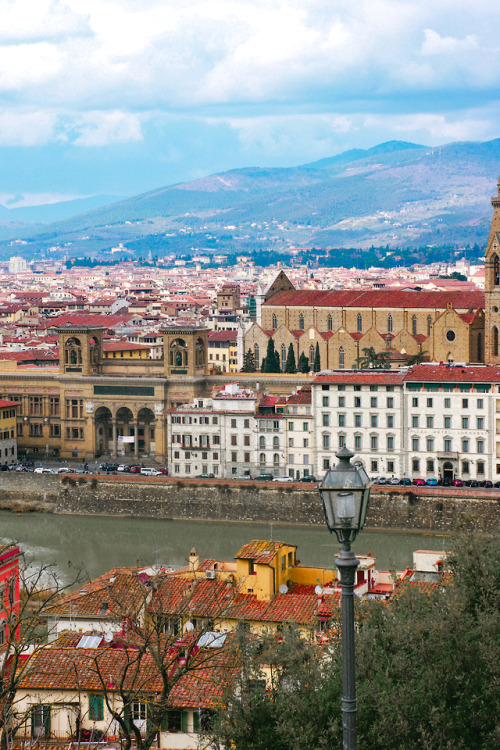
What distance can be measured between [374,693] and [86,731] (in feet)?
13.3

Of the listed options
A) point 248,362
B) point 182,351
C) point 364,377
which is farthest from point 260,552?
point 248,362

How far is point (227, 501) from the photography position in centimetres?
4388

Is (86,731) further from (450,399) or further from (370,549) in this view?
(450,399)

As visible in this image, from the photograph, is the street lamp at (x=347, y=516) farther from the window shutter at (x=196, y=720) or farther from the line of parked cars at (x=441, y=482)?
the line of parked cars at (x=441, y=482)

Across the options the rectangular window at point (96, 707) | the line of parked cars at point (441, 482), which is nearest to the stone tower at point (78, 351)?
the line of parked cars at point (441, 482)

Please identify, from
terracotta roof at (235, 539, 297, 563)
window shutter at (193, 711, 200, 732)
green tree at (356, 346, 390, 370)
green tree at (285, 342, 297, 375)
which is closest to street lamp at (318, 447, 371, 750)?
window shutter at (193, 711, 200, 732)

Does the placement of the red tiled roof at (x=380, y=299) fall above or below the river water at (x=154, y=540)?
above

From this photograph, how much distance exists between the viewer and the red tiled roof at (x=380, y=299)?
203 feet

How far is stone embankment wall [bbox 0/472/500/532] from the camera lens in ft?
134

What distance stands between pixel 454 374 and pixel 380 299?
2312 cm

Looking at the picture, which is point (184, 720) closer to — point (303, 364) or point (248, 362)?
point (303, 364)

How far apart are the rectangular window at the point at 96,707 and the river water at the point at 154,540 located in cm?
1647

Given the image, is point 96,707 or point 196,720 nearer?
point 196,720

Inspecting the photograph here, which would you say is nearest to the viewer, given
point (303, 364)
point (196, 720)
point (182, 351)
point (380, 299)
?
point (196, 720)
